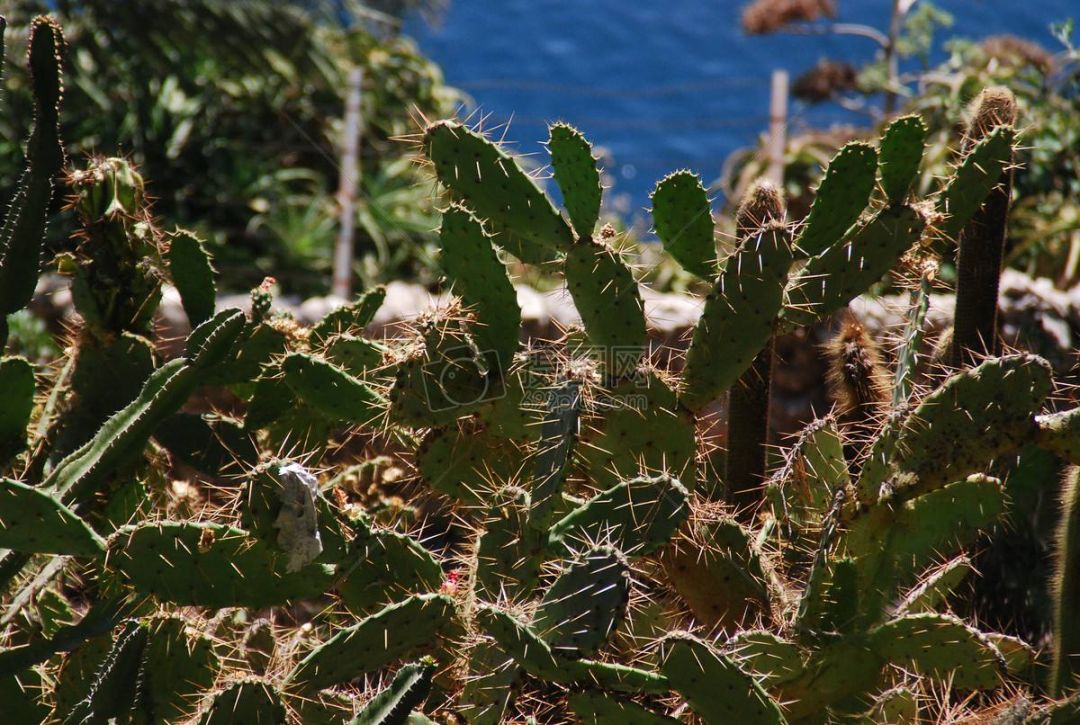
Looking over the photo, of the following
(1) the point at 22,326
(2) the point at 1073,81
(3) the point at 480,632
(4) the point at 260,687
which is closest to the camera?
(4) the point at 260,687

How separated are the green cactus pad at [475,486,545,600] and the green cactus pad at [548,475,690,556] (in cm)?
9

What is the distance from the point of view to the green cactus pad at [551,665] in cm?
151

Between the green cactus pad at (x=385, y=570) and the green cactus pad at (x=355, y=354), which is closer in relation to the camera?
the green cactus pad at (x=385, y=570)

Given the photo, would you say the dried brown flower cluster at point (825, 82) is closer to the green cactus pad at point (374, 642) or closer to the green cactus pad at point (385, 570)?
the green cactus pad at point (385, 570)

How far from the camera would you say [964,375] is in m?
1.73

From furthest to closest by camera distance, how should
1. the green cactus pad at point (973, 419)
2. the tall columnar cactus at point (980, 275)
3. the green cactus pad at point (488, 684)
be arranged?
the tall columnar cactus at point (980, 275), the green cactus pad at point (973, 419), the green cactus pad at point (488, 684)

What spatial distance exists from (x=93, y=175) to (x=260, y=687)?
0.98 meters

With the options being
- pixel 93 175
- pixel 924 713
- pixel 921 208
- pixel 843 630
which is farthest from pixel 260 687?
pixel 921 208

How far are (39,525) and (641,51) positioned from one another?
12.5 meters

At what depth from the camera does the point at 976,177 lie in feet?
6.51

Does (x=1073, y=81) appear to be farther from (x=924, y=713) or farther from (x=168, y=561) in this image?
(x=168, y=561)

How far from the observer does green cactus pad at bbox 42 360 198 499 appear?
1.81 m

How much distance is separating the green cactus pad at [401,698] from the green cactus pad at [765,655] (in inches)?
17.1

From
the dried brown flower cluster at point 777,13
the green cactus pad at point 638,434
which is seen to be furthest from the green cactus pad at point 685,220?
the dried brown flower cluster at point 777,13
